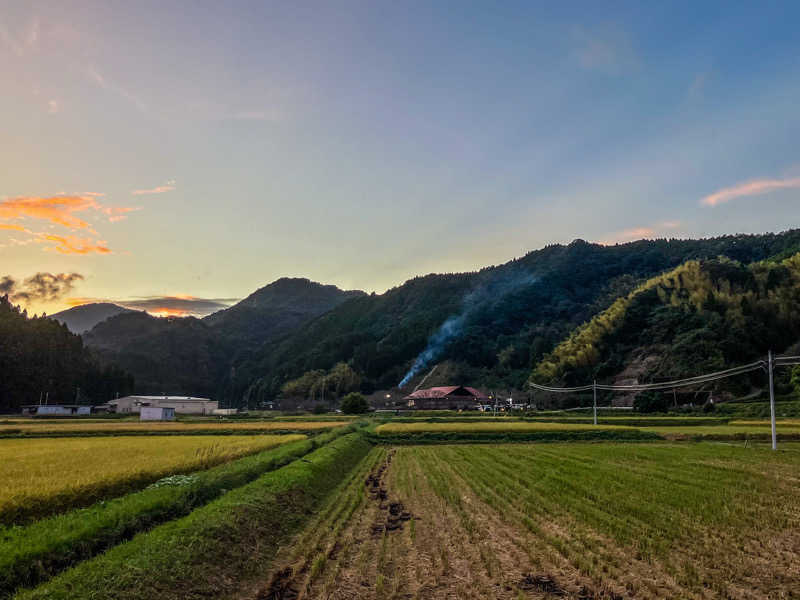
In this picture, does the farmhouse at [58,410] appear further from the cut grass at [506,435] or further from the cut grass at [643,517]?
the cut grass at [643,517]

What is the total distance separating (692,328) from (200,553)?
399 ft

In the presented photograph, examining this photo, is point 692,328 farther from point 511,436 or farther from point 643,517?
point 643,517

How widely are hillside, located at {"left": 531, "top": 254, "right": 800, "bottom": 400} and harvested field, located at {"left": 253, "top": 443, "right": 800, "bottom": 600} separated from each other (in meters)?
83.5

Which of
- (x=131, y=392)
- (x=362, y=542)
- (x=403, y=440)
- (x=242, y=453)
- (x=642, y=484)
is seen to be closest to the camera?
(x=362, y=542)

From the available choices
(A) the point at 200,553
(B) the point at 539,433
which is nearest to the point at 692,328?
(B) the point at 539,433

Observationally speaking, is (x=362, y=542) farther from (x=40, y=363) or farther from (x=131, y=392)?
(x=131, y=392)

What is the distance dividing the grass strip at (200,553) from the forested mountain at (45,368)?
119489 mm

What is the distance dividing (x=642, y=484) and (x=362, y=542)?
1317 centimetres

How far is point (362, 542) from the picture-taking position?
1343cm

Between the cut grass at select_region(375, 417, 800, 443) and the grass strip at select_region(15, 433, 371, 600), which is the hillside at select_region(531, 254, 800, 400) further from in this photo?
the grass strip at select_region(15, 433, 371, 600)

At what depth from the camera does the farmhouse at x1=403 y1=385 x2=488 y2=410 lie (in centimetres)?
11875

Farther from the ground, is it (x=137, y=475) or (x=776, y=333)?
(x=776, y=333)

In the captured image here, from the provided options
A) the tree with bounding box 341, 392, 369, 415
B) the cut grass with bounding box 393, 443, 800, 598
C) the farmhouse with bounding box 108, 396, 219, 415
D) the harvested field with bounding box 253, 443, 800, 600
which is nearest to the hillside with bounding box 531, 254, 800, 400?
the tree with bounding box 341, 392, 369, 415

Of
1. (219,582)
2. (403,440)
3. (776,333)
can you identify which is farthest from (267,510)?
(776,333)
